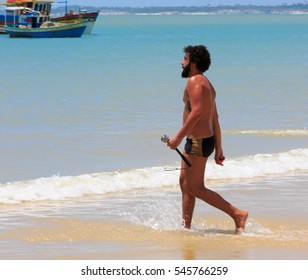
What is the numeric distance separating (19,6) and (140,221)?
74.9 m

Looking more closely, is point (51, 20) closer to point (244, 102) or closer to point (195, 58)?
point (244, 102)

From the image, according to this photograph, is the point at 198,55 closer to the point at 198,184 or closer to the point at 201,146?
the point at 201,146

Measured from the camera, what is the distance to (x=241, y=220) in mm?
7516

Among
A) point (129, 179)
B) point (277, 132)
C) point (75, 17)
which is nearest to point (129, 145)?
point (277, 132)

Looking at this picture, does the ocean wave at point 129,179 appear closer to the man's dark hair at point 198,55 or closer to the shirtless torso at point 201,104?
the shirtless torso at point 201,104

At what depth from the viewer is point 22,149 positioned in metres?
14.0

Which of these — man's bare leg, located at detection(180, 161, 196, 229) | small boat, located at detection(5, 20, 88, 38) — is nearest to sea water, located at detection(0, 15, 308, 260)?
man's bare leg, located at detection(180, 161, 196, 229)

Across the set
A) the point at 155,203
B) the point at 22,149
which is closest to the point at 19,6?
the point at 22,149

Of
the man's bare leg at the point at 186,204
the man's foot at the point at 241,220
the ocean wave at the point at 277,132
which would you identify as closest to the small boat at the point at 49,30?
the ocean wave at the point at 277,132

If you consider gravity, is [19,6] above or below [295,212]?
below

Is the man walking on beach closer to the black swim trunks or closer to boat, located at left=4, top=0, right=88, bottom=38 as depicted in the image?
the black swim trunks

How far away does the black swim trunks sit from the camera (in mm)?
7234

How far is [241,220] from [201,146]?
0.71 metres
